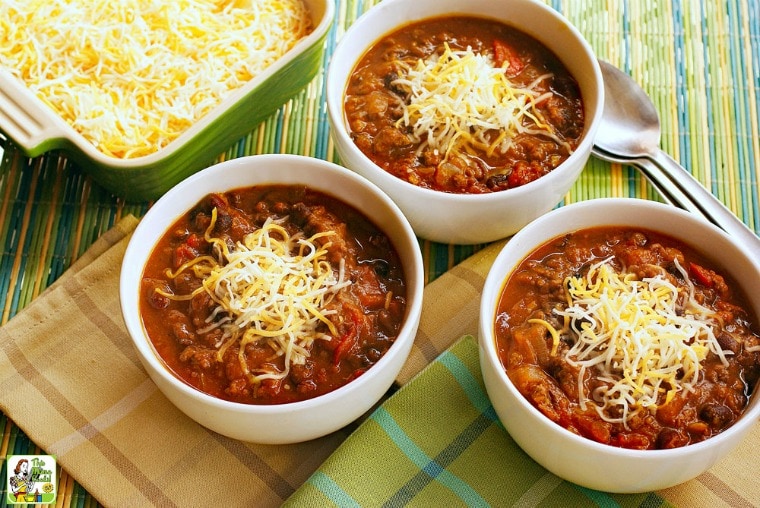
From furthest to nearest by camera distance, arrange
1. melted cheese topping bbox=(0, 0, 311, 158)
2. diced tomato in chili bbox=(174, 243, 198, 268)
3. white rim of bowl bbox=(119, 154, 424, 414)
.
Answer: melted cheese topping bbox=(0, 0, 311, 158) → diced tomato in chili bbox=(174, 243, 198, 268) → white rim of bowl bbox=(119, 154, 424, 414)

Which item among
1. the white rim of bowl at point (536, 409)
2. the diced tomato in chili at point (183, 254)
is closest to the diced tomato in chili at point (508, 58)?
the white rim of bowl at point (536, 409)

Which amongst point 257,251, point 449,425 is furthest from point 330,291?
point 449,425

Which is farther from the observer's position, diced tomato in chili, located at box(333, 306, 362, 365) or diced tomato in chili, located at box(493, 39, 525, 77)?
diced tomato in chili, located at box(493, 39, 525, 77)

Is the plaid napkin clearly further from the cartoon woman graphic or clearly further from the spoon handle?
the spoon handle

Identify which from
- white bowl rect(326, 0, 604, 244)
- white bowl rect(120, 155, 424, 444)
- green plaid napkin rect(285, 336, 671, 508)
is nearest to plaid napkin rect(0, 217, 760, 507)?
green plaid napkin rect(285, 336, 671, 508)

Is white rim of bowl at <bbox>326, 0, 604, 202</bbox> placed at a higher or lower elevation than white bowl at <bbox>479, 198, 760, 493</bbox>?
higher

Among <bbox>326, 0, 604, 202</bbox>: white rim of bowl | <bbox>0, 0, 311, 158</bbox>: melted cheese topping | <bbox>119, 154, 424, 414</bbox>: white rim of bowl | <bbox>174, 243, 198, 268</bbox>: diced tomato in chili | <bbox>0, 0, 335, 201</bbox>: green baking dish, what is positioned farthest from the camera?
<bbox>0, 0, 311, 158</bbox>: melted cheese topping

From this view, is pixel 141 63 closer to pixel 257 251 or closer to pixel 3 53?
pixel 3 53
